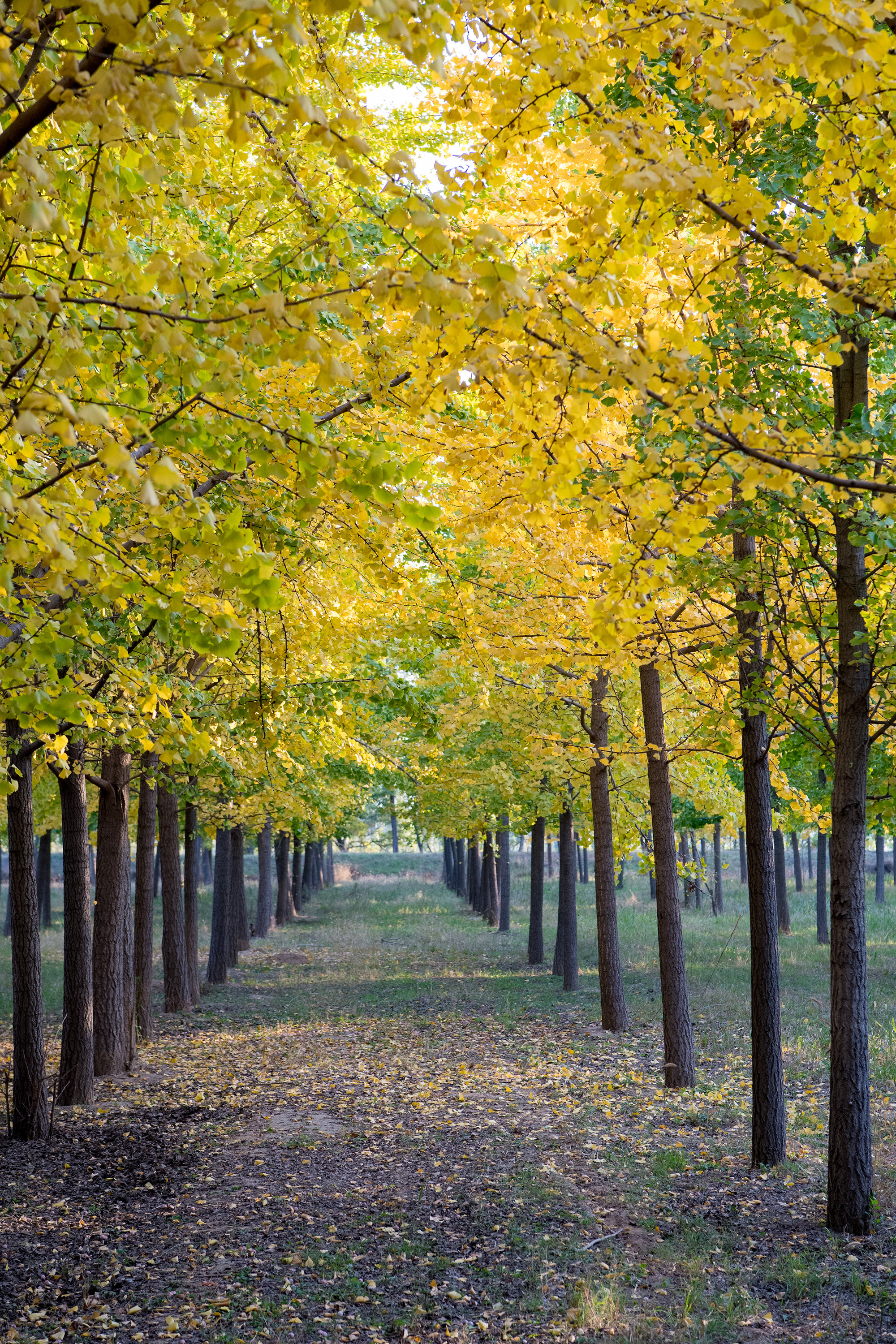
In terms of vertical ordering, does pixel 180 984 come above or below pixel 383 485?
below

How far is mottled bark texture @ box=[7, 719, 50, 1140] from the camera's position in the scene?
809 centimetres

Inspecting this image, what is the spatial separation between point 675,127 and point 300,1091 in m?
9.40

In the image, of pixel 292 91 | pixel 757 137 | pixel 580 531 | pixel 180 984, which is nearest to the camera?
pixel 292 91

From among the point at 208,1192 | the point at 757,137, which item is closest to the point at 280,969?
the point at 208,1192

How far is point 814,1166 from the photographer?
7.12 m

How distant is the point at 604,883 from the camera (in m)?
12.7

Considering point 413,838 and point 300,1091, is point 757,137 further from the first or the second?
point 413,838

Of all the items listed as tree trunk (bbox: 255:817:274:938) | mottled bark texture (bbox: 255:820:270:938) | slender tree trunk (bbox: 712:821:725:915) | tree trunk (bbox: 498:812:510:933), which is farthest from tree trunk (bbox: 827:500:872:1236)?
slender tree trunk (bbox: 712:821:725:915)

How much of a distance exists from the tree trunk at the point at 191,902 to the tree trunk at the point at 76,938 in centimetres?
632

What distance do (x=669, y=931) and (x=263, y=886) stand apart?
18.5m

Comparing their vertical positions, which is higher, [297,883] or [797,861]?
[797,861]

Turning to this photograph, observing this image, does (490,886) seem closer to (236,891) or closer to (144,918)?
(236,891)

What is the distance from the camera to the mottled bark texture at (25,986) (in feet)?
26.6

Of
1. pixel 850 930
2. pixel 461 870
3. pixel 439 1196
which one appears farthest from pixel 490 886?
pixel 850 930
